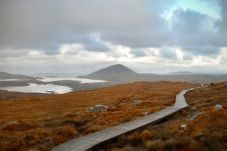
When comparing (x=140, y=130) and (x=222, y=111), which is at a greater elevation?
(x=222, y=111)

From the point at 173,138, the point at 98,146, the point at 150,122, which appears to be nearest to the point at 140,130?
the point at 150,122

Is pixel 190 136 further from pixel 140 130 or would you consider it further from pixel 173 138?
pixel 140 130

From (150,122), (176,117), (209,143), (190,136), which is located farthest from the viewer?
(176,117)

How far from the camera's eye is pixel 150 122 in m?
29.0

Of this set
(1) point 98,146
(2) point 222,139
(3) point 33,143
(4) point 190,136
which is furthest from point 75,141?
(2) point 222,139

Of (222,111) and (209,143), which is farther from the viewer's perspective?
(222,111)

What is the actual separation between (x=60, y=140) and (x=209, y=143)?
1182 centimetres

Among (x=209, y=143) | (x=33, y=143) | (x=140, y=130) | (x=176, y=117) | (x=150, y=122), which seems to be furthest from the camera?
(x=176, y=117)

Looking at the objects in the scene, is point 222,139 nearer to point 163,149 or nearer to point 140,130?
point 163,149

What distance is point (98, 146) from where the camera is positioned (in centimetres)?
2111

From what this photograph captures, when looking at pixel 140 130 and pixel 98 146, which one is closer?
pixel 98 146

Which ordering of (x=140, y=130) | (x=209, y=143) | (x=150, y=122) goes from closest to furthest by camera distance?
1. (x=209, y=143)
2. (x=140, y=130)
3. (x=150, y=122)

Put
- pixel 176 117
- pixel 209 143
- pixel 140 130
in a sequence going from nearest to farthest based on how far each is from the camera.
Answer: pixel 209 143 < pixel 140 130 < pixel 176 117

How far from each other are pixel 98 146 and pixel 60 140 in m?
5.08
